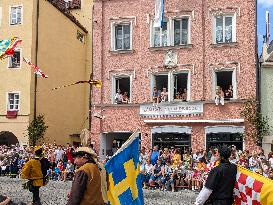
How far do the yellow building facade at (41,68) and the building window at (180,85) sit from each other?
9988 millimetres

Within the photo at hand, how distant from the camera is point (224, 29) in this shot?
24562 mm

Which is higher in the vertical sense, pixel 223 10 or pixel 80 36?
pixel 80 36

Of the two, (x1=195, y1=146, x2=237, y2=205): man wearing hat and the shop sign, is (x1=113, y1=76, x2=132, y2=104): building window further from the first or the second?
(x1=195, y1=146, x2=237, y2=205): man wearing hat

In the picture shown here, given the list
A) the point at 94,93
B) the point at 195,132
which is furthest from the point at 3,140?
the point at 195,132

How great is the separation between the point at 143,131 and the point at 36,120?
7.64m

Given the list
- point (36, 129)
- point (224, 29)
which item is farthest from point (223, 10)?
point (36, 129)

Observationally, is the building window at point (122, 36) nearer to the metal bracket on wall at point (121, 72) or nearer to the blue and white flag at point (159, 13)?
the metal bracket on wall at point (121, 72)

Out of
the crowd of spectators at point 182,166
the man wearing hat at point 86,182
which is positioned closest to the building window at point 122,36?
the crowd of spectators at point 182,166

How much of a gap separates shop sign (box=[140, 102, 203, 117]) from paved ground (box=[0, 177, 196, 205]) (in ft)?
21.8

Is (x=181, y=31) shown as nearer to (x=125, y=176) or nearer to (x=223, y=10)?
(x=223, y=10)

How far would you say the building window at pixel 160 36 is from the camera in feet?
84.0

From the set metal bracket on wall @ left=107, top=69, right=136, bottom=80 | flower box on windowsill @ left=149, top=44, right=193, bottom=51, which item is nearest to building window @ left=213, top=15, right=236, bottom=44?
flower box on windowsill @ left=149, top=44, right=193, bottom=51

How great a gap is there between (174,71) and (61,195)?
35.6 feet

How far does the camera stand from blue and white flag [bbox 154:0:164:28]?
24192 millimetres
